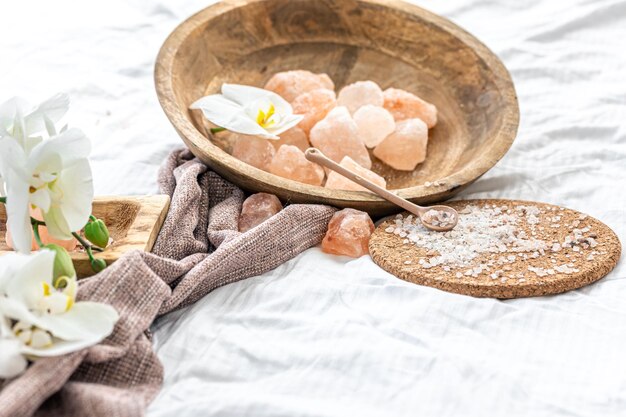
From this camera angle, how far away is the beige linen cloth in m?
0.96

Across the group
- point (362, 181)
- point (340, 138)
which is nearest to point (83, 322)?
point (362, 181)

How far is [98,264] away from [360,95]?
26.3 inches

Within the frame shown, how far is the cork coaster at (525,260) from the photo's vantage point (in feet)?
3.99

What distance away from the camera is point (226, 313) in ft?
3.85

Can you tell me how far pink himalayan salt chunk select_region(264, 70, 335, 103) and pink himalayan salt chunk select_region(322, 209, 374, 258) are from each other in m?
0.39

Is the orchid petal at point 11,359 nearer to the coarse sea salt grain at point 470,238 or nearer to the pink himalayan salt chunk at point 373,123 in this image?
the coarse sea salt grain at point 470,238

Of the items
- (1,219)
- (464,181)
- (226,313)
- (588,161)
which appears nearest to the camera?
(226,313)

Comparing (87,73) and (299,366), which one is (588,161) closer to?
(299,366)

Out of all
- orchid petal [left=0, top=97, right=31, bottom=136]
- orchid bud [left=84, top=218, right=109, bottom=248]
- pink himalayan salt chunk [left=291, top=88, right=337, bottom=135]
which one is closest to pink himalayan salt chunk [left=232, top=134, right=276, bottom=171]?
pink himalayan salt chunk [left=291, top=88, right=337, bottom=135]

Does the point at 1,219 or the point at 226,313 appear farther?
the point at 1,219

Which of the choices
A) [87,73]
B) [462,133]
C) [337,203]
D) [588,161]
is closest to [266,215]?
[337,203]

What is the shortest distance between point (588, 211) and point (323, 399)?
26.0 inches

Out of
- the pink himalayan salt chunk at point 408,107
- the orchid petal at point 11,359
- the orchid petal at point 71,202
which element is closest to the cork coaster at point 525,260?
the pink himalayan salt chunk at point 408,107

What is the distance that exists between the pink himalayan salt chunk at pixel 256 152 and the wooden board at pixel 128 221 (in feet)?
0.62
